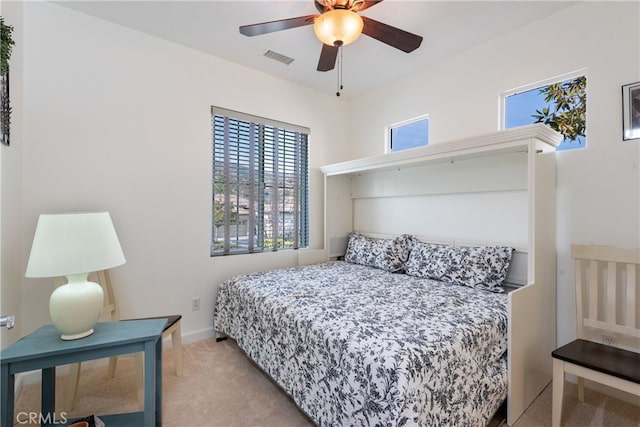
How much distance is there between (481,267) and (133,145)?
10.1 ft

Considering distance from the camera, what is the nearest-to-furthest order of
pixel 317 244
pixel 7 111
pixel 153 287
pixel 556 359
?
1. pixel 556 359
2. pixel 7 111
3. pixel 153 287
4. pixel 317 244

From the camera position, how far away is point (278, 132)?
3.32m

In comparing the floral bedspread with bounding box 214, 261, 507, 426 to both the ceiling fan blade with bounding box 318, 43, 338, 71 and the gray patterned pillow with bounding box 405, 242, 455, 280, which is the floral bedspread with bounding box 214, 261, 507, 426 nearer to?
the gray patterned pillow with bounding box 405, 242, 455, 280

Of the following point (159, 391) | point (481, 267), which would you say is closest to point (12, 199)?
point (159, 391)

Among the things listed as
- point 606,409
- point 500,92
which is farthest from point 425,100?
point 606,409

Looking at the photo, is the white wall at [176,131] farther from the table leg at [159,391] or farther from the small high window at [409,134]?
the table leg at [159,391]

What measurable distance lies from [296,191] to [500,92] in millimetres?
2254

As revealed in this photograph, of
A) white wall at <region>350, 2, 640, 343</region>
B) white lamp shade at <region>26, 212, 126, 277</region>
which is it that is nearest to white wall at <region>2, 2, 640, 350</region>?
white wall at <region>350, 2, 640, 343</region>

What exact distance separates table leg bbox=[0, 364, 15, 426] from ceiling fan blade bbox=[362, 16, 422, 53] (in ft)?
7.96

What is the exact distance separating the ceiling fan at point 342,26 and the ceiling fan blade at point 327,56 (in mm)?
205

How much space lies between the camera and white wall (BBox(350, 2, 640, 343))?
6.30 ft

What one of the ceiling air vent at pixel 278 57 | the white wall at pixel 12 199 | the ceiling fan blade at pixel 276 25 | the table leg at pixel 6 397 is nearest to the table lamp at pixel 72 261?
the table leg at pixel 6 397

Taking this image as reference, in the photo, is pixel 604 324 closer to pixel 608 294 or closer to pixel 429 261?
pixel 608 294

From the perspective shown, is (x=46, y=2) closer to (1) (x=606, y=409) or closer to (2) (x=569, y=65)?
(2) (x=569, y=65)
